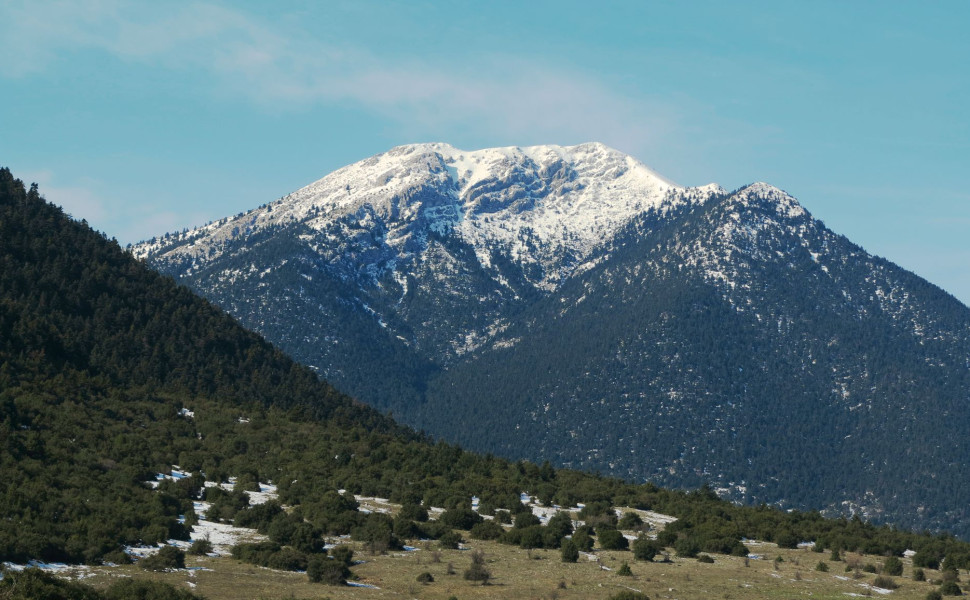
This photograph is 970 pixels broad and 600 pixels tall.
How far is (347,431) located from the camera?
436 feet

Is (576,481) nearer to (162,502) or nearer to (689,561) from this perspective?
(689,561)

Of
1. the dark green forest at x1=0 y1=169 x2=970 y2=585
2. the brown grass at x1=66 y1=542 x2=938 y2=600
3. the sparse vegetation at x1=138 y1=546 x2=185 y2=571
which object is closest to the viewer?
the brown grass at x1=66 y1=542 x2=938 y2=600

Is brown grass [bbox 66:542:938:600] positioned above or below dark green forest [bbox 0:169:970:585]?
below

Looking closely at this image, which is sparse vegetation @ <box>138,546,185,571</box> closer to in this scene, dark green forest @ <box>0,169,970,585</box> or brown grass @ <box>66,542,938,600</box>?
brown grass @ <box>66,542,938,600</box>

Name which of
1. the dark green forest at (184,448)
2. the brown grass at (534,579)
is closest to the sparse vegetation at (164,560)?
the brown grass at (534,579)

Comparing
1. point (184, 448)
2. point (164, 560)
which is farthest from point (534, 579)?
point (184, 448)

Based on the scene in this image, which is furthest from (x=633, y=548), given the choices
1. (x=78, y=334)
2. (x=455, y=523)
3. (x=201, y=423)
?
(x=78, y=334)

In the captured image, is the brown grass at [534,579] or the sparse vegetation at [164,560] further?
the sparse vegetation at [164,560]

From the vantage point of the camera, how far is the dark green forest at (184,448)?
71000 millimetres

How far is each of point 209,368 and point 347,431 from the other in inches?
945

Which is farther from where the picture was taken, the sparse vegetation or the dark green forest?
the dark green forest

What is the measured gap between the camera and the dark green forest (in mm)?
71000

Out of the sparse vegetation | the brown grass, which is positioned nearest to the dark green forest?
the sparse vegetation

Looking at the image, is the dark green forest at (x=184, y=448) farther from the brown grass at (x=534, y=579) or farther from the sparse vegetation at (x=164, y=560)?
the brown grass at (x=534, y=579)
